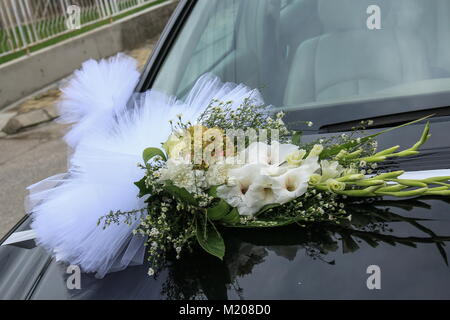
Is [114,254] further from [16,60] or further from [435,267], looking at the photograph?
[16,60]

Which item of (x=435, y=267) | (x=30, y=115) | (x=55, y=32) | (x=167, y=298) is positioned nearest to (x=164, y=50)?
(x=167, y=298)

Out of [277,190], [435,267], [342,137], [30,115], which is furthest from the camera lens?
[30,115]

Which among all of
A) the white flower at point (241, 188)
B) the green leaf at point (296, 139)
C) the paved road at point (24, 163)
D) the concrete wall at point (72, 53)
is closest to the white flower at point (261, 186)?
the white flower at point (241, 188)

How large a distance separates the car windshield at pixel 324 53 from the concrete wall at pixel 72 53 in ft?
17.8

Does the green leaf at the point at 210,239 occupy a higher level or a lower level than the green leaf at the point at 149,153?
lower

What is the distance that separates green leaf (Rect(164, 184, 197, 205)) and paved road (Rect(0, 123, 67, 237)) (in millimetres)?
2933

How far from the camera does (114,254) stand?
1371mm

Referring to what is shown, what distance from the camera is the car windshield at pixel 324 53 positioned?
5.81 feet

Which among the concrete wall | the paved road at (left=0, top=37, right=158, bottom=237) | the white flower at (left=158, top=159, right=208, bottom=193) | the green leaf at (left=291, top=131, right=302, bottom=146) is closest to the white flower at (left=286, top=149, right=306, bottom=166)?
the green leaf at (left=291, top=131, right=302, bottom=146)

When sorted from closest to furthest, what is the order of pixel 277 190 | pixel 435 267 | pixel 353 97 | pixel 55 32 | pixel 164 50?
pixel 435 267
pixel 277 190
pixel 353 97
pixel 164 50
pixel 55 32

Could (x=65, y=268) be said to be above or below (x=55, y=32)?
below

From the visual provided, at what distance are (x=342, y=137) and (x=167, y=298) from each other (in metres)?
0.67

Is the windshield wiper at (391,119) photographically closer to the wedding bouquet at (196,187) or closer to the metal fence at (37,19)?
the wedding bouquet at (196,187)

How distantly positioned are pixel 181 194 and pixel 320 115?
2.14 ft
